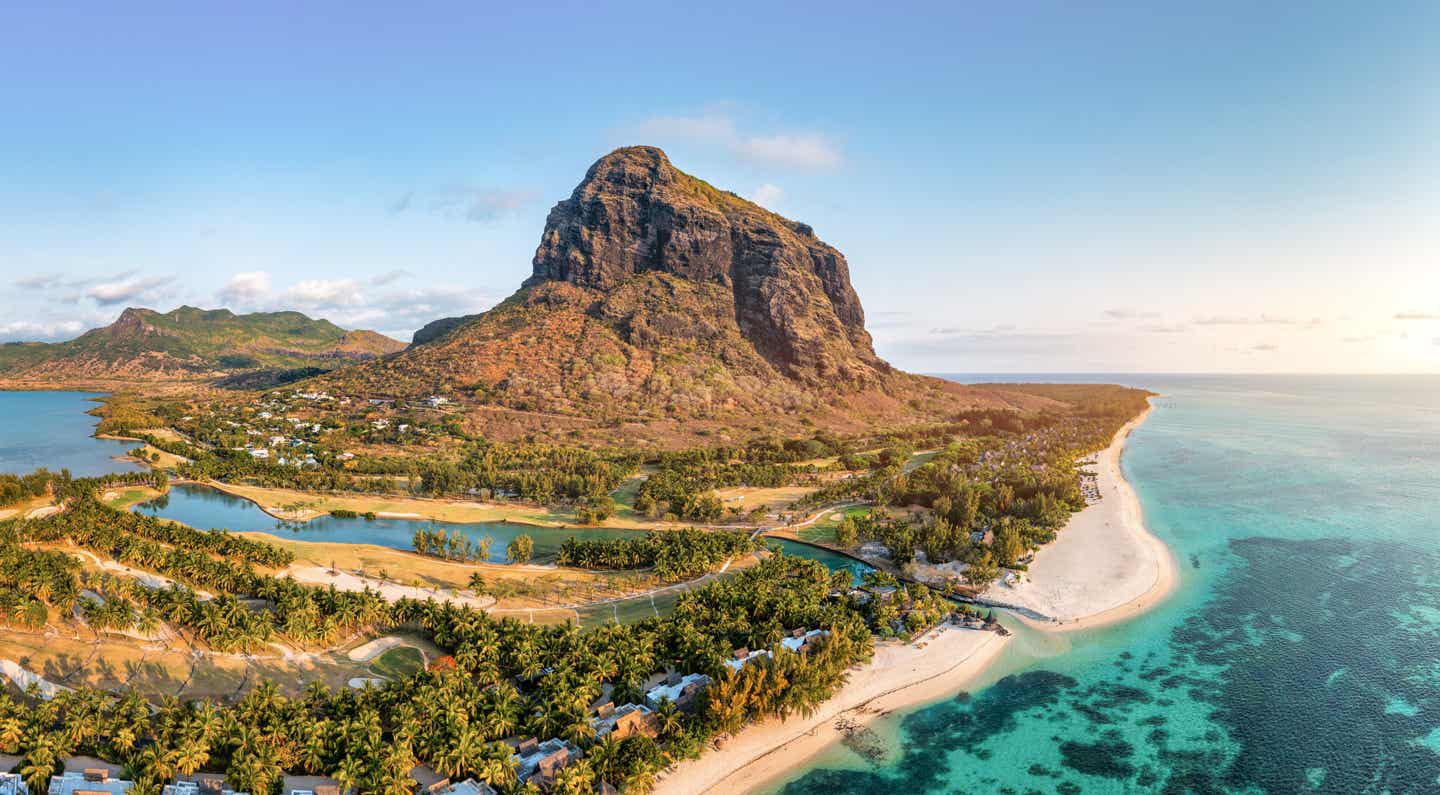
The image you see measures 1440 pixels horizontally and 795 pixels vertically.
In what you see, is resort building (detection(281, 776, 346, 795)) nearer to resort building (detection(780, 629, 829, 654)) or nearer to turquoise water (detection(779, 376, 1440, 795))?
turquoise water (detection(779, 376, 1440, 795))

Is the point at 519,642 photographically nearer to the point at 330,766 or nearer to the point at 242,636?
the point at 330,766

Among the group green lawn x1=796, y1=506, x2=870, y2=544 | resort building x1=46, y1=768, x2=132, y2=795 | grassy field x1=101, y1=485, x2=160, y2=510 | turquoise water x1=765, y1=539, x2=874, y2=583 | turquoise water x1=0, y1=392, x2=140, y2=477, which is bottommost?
turquoise water x1=765, y1=539, x2=874, y2=583

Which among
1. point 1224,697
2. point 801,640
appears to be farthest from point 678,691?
point 1224,697

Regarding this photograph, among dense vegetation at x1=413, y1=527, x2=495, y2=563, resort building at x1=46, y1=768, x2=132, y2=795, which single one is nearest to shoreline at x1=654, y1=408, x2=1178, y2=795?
resort building at x1=46, y1=768, x2=132, y2=795

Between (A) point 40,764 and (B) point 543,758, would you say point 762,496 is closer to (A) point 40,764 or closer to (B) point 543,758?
(B) point 543,758

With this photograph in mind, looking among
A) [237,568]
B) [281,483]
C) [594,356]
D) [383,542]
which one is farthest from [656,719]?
[594,356]
